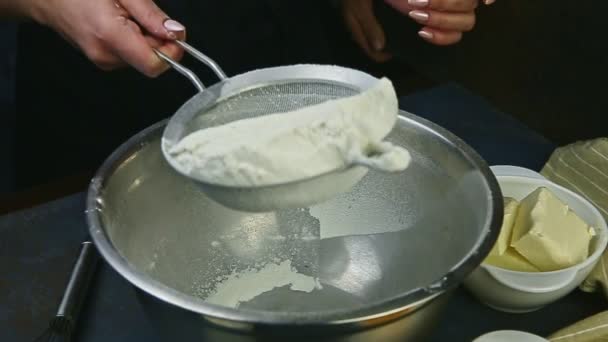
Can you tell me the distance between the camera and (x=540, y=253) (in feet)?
2.08

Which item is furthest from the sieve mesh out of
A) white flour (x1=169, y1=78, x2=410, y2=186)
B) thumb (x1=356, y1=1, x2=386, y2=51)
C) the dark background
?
thumb (x1=356, y1=1, x2=386, y2=51)

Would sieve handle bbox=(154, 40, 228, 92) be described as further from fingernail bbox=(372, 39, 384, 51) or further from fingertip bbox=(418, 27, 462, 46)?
fingernail bbox=(372, 39, 384, 51)

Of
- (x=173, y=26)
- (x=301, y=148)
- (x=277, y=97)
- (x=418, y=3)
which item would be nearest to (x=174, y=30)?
(x=173, y=26)

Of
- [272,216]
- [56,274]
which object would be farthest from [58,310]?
[272,216]

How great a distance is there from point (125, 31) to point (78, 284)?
0.26 meters

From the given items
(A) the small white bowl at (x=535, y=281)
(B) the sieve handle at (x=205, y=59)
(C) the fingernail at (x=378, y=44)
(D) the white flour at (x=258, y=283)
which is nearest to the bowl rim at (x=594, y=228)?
(A) the small white bowl at (x=535, y=281)

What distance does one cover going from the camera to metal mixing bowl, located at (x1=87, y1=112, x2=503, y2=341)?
45cm

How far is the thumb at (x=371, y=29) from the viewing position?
108 cm

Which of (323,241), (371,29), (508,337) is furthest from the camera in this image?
(371,29)

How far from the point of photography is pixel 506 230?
66 centimetres

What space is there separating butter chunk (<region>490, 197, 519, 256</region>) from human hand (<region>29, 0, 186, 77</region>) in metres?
0.37

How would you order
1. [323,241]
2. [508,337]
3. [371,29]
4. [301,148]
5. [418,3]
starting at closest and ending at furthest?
[301,148] < [508,337] < [323,241] < [418,3] < [371,29]

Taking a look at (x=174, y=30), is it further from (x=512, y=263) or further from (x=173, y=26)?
(x=512, y=263)

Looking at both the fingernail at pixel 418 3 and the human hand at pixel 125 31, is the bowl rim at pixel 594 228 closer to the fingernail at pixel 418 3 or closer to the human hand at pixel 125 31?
the fingernail at pixel 418 3
